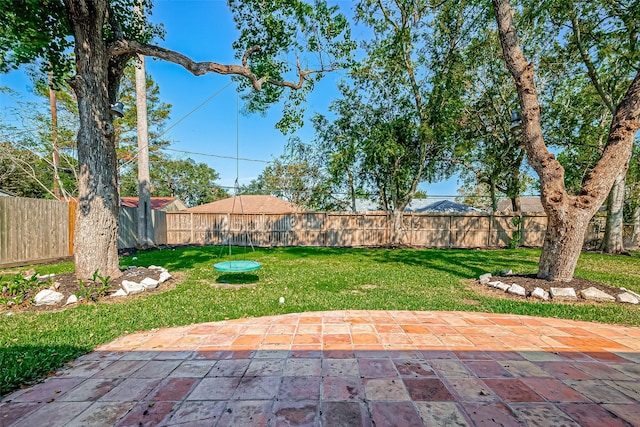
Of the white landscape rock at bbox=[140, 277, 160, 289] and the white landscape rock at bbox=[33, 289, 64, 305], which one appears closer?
the white landscape rock at bbox=[33, 289, 64, 305]

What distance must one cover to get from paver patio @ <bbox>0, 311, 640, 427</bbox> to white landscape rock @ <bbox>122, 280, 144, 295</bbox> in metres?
1.77

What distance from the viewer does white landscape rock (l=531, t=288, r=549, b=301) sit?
4.36m

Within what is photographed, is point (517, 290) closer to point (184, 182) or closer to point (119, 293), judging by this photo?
point (119, 293)

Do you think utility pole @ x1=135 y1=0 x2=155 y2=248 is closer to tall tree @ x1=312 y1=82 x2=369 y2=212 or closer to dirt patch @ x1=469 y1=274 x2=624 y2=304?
tall tree @ x1=312 y1=82 x2=369 y2=212

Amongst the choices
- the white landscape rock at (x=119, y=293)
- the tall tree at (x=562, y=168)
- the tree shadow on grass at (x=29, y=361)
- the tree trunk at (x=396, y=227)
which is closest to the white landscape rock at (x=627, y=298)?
the tall tree at (x=562, y=168)

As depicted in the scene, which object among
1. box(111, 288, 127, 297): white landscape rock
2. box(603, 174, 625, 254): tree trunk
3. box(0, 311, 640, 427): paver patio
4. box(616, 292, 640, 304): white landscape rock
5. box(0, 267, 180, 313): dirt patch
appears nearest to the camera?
box(0, 311, 640, 427): paver patio

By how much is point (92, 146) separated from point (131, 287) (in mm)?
2333

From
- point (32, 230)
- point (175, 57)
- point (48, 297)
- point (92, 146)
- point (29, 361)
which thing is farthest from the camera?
point (32, 230)

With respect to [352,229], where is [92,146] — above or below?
above

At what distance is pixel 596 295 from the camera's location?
431 centimetres

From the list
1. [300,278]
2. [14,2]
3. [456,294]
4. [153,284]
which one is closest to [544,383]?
[456,294]

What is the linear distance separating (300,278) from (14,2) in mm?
6423

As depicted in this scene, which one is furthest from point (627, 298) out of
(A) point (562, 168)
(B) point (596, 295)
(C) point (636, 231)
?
(C) point (636, 231)

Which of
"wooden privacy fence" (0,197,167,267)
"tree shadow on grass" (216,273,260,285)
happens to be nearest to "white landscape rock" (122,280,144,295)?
"tree shadow on grass" (216,273,260,285)
